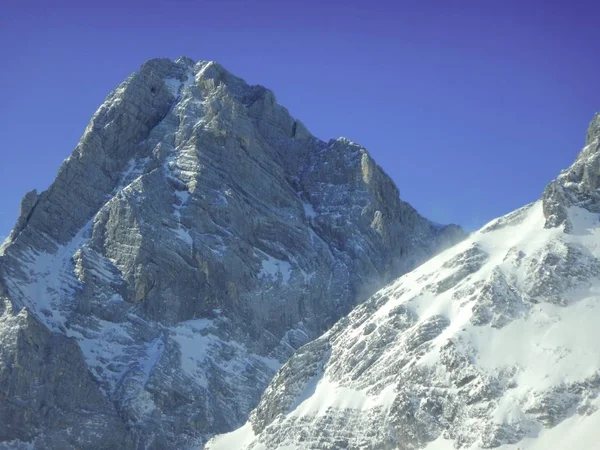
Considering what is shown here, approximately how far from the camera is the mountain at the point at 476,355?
153m

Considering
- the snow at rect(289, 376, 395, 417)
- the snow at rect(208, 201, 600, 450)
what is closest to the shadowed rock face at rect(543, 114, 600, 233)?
the snow at rect(208, 201, 600, 450)

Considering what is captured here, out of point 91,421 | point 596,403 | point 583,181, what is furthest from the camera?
point 91,421

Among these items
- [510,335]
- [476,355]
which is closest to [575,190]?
[510,335]

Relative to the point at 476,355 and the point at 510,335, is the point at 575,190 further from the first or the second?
the point at 476,355

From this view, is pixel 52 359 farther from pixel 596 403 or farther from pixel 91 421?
pixel 596 403

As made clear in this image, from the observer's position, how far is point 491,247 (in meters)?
182

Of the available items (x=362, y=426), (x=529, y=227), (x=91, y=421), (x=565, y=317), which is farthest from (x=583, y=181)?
(x=91, y=421)

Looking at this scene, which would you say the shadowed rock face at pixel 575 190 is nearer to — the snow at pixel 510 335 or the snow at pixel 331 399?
the snow at pixel 510 335

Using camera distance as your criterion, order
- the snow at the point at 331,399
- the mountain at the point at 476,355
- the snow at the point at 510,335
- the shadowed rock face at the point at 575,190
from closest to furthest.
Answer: the mountain at the point at 476,355 < the snow at the point at 510,335 < the snow at the point at 331,399 < the shadowed rock face at the point at 575,190

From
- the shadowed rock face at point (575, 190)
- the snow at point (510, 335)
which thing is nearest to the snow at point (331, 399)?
the snow at point (510, 335)

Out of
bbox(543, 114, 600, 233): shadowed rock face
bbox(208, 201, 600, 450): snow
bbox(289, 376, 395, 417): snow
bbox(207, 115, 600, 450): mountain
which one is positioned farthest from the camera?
bbox(543, 114, 600, 233): shadowed rock face

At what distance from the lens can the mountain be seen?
153m

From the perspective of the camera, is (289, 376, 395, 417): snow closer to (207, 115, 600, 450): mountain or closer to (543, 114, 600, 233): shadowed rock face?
(207, 115, 600, 450): mountain

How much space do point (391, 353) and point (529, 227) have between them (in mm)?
28973
